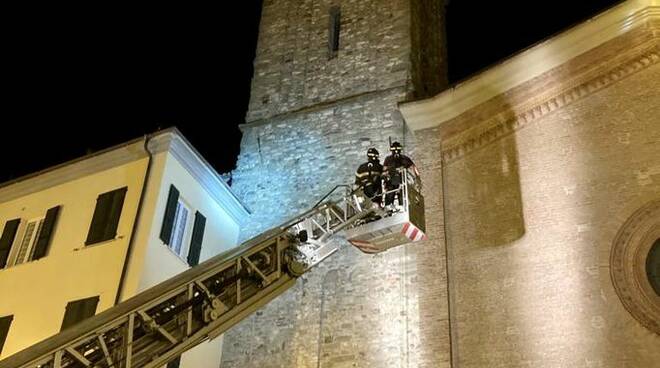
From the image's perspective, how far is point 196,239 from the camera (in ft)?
45.8

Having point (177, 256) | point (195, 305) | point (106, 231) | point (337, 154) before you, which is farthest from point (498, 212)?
point (106, 231)

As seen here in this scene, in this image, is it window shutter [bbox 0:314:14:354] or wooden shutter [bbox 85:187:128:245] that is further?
wooden shutter [bbox 85:187:128:245]

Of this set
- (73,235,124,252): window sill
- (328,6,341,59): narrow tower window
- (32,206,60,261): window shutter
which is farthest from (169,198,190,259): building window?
(328,6,341,59): narrow tower window

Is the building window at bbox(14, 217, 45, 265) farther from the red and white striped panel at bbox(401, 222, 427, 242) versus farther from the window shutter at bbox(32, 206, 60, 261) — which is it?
the red and white striped panel at bbox(401, 222, 427, 242)

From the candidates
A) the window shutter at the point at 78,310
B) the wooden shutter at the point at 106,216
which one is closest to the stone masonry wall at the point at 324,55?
the wooden shutter at the point at 106,216

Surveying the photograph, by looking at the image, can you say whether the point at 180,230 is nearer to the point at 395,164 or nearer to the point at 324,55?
the point at 395,164

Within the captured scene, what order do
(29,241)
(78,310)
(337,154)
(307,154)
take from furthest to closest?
1. (307,154)
2. (337,154)
3. (29,241)
4. (78,310)

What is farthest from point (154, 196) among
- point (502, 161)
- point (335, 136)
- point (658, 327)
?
point (658, 327)

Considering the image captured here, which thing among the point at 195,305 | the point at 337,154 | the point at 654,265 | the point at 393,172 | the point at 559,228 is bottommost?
the point at 195,305

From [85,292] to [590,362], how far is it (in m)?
8.56

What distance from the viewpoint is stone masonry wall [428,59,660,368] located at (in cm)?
1080

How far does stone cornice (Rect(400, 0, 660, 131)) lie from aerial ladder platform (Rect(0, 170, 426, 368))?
11.2 ft

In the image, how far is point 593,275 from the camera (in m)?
11.1

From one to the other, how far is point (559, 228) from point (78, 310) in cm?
845
